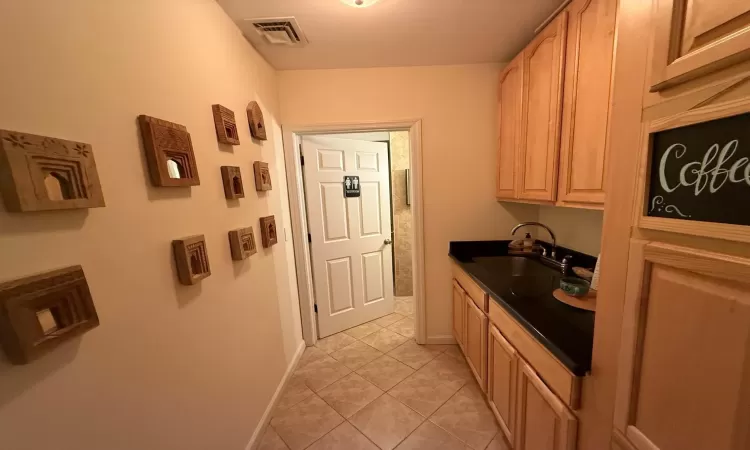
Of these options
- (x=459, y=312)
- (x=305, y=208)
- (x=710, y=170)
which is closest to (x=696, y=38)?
(x=710, y=170)

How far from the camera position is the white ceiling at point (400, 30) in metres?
1.38

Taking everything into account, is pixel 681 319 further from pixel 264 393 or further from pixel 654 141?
pixel 264 393

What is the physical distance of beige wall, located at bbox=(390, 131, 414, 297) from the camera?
3.14 metres

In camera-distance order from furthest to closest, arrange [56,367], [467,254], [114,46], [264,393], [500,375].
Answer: [467,254] < [264,393] < [500,375] < [114,46] < [56,367]

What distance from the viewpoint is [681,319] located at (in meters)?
0.53

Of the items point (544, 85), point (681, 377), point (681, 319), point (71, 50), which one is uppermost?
point (544, 85)

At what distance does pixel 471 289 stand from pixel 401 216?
65.4 inches

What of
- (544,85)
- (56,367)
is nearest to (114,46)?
(56,367)

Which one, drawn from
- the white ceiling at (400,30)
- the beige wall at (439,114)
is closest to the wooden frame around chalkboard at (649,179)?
the white ceiling at (400,30)

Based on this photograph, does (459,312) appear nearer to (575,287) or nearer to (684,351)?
(575,287)

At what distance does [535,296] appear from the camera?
1292 millimetres

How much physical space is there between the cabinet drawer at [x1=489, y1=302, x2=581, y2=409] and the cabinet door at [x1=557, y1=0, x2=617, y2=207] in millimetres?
662

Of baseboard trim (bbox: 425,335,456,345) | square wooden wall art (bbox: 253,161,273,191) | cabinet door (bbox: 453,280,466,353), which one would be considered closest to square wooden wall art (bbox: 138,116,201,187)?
square wooden wall art (bbox: 253,161,273,191)

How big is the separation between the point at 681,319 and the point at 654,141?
0.38 metres
